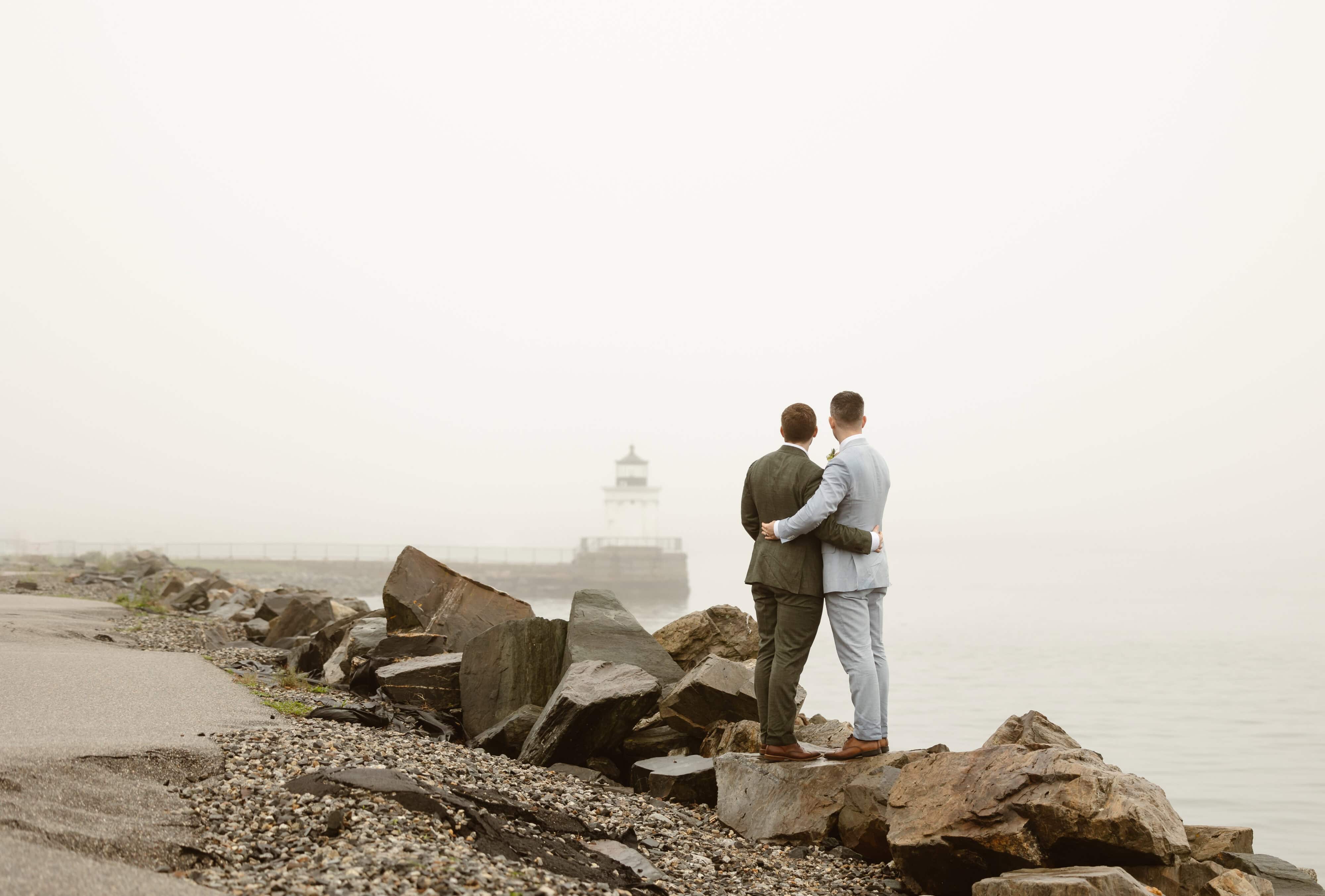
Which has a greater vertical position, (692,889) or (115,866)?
(115,866)

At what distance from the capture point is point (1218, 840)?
7418 mm

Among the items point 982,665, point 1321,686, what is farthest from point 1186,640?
point 982,665

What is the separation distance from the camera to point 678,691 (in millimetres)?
8211

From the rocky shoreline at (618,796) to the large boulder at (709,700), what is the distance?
0.02m

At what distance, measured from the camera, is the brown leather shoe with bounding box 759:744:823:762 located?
652 cm

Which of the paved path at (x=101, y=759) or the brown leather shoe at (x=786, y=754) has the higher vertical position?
the paved path at (x=101, y=759)

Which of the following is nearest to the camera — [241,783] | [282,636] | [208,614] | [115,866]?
[115,866]

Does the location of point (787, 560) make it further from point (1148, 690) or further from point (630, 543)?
point (630, 543)

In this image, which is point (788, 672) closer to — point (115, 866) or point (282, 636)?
point (115, 866)

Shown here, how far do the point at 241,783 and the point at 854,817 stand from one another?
12.1 feet

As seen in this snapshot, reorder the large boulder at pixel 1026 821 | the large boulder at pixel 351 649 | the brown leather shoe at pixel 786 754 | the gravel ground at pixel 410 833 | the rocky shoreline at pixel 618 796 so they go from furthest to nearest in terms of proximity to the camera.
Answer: the large boulder at pixel 351 649, the brown leather shoe at pixel 786 754, the large boulder at pixel 1026 821, the rocky shoreline at pixel 618 796, the gravel ground at pixel 410 833

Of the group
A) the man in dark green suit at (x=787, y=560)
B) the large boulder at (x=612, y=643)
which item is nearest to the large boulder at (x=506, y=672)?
the large boulder at (x=612, y=643)

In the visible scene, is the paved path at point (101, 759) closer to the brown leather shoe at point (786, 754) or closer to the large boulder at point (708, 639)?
the brown leather shoe at point (786, 754)

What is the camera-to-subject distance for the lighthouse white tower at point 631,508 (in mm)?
74500
